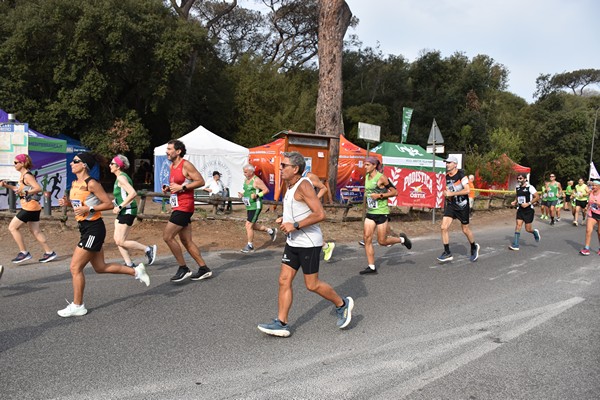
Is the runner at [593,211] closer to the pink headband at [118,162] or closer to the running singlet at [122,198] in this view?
the running singlet at [122,198]

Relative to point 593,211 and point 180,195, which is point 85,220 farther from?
point 593,211

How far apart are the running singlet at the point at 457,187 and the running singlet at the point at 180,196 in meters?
4.95

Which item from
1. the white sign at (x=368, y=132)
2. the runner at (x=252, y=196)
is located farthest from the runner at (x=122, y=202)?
the white sign at (x=368, y=132)

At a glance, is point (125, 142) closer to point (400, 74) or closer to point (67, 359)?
point (67, 359)

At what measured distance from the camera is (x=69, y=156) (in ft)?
62.7

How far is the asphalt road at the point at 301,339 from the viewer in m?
3.35

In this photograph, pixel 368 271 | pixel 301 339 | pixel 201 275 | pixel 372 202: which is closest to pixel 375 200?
pixel 372 202

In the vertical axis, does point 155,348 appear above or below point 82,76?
below

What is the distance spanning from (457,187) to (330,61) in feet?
26.7

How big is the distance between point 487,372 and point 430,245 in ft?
24.2

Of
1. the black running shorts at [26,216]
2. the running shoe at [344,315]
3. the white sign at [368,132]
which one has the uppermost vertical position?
the white sign at [368,132]

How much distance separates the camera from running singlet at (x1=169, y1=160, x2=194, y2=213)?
20.2 ft

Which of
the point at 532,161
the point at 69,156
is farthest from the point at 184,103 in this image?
the point at 532,161

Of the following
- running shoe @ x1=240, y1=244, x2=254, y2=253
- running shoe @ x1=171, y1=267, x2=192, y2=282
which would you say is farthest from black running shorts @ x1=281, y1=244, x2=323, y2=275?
running shoe @ x1=240, y1=244, x2=254, y2=253
